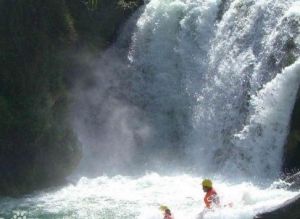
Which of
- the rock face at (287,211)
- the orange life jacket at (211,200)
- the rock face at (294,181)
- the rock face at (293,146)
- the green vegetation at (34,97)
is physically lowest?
the rock face at (287,211)

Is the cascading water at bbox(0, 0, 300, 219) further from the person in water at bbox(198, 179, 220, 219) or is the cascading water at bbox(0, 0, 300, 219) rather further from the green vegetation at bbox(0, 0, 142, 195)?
the person in water at bbox(198, 179, 220, 219)

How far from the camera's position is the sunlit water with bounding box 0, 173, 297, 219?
15695mm

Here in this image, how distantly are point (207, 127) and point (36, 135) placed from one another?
504cm

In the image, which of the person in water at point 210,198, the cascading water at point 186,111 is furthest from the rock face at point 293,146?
the person in water at point 210,198

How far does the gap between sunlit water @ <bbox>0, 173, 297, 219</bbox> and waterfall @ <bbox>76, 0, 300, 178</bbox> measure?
130 centimetres

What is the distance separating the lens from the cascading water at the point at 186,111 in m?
17.4

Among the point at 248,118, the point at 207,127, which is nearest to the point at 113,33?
the point at 207,127

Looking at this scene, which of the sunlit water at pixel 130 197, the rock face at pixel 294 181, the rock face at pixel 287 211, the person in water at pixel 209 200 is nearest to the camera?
the rock face at pixel 287 211

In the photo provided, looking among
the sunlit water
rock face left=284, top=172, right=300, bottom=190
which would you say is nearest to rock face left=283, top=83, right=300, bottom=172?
rock face left=284, top=172, right=300, bottom=190

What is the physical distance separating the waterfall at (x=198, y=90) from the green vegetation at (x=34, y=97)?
2468 millimetres

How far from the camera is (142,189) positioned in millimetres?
18234

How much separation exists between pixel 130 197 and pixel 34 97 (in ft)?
12.1

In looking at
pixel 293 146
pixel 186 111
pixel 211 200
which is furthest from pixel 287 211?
pixel 186 111

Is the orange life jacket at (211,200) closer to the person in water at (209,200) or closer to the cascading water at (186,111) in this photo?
the person in water at (209,200)
